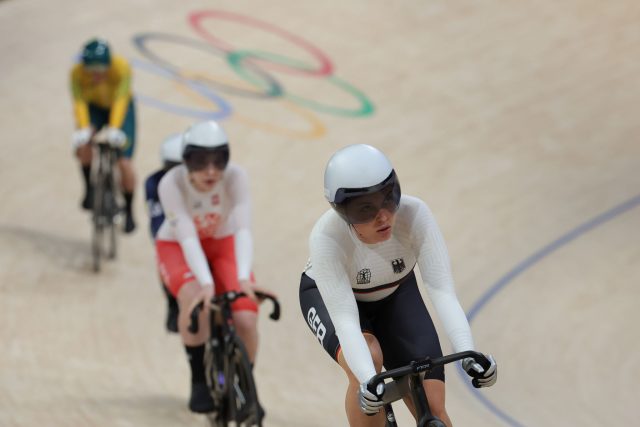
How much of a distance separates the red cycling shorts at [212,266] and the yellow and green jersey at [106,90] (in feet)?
7.80

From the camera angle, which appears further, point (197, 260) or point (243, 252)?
point (243, 252)

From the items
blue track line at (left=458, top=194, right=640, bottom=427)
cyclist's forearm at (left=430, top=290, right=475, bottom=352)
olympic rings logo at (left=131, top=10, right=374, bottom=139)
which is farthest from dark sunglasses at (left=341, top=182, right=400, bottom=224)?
olympic rings logo at (left=131, top=10, right=374, bottom=139)

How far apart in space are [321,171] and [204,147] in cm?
413

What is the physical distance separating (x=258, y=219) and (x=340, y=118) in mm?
1785

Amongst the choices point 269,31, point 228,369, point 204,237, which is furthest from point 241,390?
point 269,31

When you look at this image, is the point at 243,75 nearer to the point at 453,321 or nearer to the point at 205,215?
the point at 205,215

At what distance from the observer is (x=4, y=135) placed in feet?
29.9

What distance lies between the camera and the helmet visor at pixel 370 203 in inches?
117

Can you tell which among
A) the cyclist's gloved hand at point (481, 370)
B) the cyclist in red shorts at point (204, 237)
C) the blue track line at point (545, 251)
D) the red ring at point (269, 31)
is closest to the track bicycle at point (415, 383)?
the cyclist's gloved hand at point (481, 370)

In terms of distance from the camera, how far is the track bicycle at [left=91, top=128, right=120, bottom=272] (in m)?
7.09

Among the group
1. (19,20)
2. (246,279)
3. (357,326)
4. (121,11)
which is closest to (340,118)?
(121,11)

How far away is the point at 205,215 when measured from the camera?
4613 millimetres

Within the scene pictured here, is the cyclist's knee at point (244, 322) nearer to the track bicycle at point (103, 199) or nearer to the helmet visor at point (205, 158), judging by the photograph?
the helmet visor at point (205, 158)

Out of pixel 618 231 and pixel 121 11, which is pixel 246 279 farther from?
pixel 121 11
